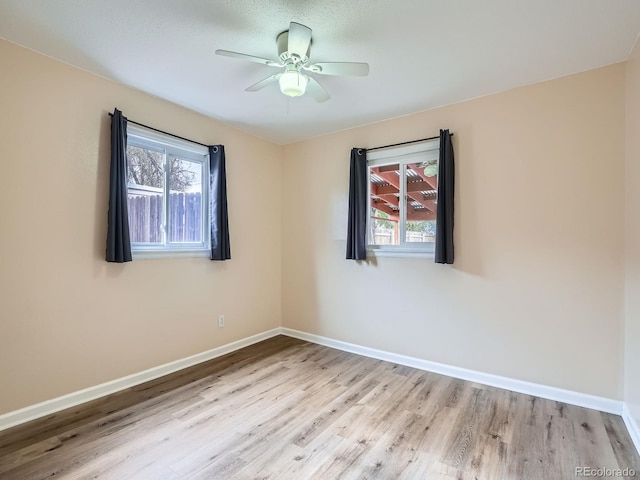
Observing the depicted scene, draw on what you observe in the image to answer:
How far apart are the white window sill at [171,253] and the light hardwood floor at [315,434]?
1171 millimetres

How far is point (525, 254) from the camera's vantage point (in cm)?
275

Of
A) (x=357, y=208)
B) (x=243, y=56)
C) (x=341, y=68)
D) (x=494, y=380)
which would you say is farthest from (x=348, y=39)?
(x=494, y=380)

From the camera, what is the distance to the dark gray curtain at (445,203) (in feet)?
9.89

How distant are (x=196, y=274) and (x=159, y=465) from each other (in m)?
1.88

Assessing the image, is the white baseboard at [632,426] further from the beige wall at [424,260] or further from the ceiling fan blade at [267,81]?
the ceiling fan blade at [267,81]

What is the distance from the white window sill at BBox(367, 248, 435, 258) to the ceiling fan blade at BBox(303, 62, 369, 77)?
1.89 m

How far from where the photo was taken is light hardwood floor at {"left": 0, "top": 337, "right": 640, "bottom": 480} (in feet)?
5.95

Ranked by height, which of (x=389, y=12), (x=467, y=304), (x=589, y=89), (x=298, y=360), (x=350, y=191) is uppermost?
(x=389, y=12)

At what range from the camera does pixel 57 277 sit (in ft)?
7.95

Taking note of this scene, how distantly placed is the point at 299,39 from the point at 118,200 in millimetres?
1922

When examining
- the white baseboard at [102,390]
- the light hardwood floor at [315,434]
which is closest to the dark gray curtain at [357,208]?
the light hardwood floor at [315,434]

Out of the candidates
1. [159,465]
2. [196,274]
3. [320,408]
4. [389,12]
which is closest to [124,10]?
[389,12]

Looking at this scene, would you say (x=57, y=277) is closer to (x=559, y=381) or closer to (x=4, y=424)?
(x=4, y=424)

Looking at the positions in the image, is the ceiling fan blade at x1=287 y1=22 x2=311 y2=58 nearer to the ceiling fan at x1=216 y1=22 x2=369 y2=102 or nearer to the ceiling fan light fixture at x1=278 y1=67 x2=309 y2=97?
the ceiling fan at x1=216 y1=22 x2=369 y2=102
